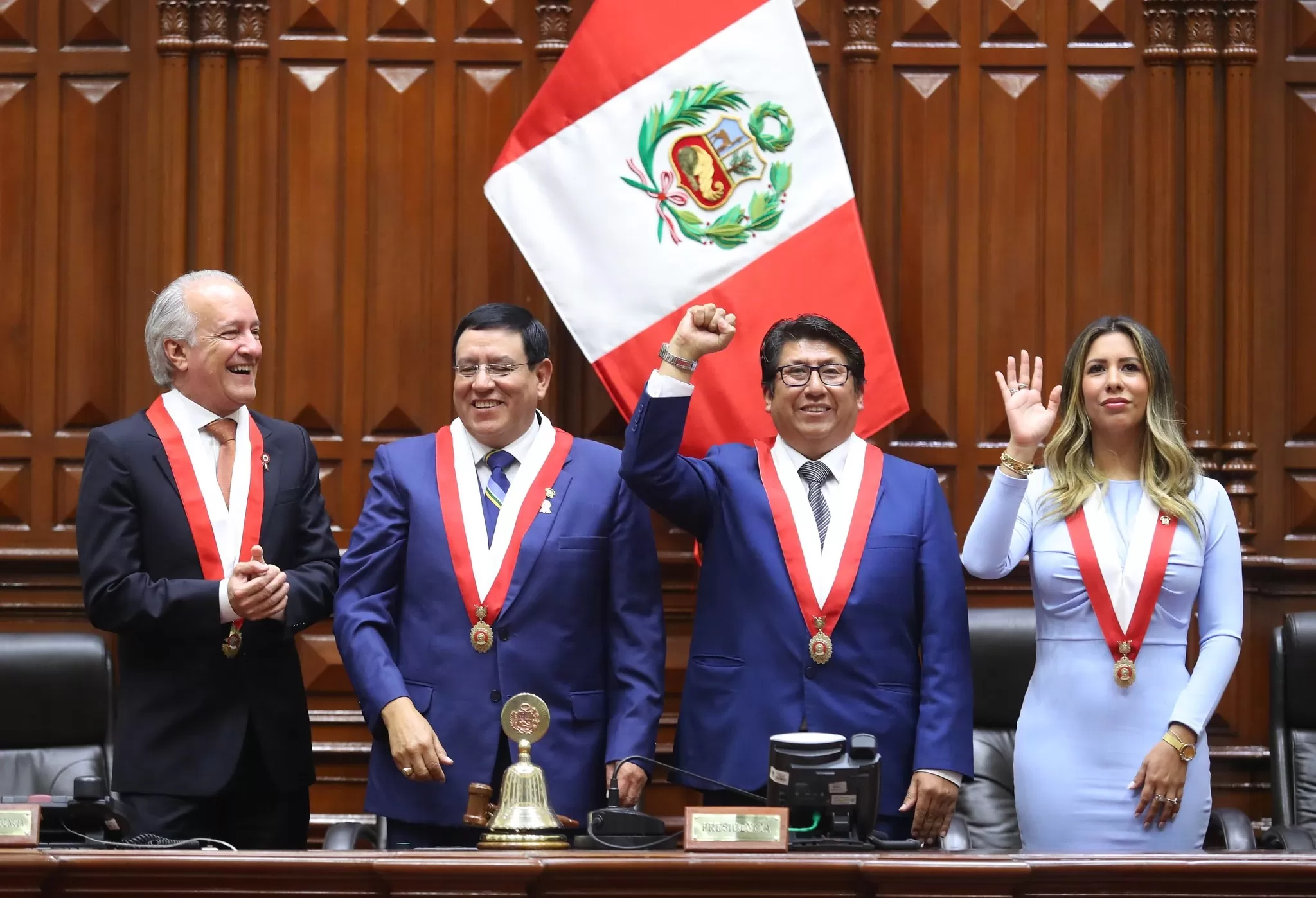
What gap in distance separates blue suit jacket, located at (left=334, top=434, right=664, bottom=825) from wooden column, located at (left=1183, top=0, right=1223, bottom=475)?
6.21ft

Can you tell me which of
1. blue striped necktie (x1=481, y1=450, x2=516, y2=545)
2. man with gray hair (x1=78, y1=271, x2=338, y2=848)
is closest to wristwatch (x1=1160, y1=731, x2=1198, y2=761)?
blue striped necktie (x1=481, y1=450, x2=516, y2=545)

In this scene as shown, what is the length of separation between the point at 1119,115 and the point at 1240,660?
1.54 m

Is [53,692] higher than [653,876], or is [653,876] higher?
[53,692]

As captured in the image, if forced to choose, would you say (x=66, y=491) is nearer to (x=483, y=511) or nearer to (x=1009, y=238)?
(x=483, y=511)

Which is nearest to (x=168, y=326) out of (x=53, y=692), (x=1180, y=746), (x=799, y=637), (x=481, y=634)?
(x=53, y=692)

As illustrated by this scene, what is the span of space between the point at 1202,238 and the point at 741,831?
2.67m

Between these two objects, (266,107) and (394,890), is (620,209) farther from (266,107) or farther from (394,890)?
→ (394,890)

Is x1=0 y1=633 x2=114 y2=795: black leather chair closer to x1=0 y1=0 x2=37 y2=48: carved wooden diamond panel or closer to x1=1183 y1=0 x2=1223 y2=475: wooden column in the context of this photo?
x1=0 y1=0 x2=37 y2=48: carved wooden diamond panel

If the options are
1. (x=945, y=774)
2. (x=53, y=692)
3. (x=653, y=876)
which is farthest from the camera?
(x=53, y=692)

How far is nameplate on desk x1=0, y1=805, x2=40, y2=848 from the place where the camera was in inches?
93.4

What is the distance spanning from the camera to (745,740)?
9.97 feet

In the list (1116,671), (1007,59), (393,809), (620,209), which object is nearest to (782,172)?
(620,209)

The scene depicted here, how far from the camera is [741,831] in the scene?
239 centimetres

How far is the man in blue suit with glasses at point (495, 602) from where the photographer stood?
3.06 meters
